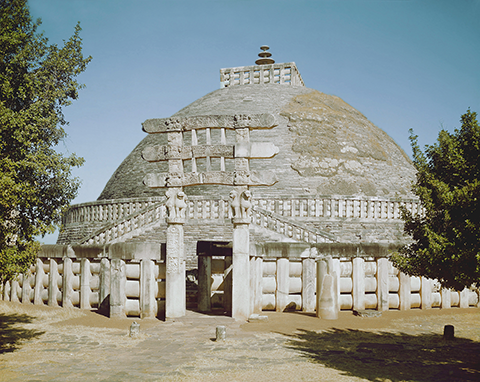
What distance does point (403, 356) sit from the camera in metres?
7.02

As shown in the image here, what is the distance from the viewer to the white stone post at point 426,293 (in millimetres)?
11620

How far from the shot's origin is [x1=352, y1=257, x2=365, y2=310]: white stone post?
36.3 feet

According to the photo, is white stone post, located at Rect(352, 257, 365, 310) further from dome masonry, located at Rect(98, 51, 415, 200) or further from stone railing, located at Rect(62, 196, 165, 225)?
dome masonry, located at Rect(98, 51, 415, 200)

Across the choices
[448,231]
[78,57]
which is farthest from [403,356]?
[78,57]

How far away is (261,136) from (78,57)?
15.8 meters

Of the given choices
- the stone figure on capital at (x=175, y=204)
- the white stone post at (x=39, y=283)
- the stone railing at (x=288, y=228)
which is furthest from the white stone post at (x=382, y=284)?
the white stone post at (x=39, y=283)

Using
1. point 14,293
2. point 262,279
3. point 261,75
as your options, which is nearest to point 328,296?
point 262,279

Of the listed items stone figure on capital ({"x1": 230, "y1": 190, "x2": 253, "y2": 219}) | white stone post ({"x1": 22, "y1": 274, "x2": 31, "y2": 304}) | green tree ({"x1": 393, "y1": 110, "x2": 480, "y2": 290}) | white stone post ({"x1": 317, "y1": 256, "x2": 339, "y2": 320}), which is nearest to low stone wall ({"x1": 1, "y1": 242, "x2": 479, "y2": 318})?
white stone post ({"x1": 317, "y1": 256, "x2": 339, "y2": 320})

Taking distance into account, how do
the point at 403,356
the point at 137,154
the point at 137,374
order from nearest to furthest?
the point at 137,374 → the point at 403,356 → the point at 137,154

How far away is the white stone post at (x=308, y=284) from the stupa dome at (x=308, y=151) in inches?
566

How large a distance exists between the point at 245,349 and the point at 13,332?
15.3 ft

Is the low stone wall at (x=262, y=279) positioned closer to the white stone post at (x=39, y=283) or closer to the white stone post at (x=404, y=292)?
the white stone post at (x=404, y=292)

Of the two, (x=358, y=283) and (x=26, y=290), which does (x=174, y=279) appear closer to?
(x=358, y=283)

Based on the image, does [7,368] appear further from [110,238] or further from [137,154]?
[137,154]
